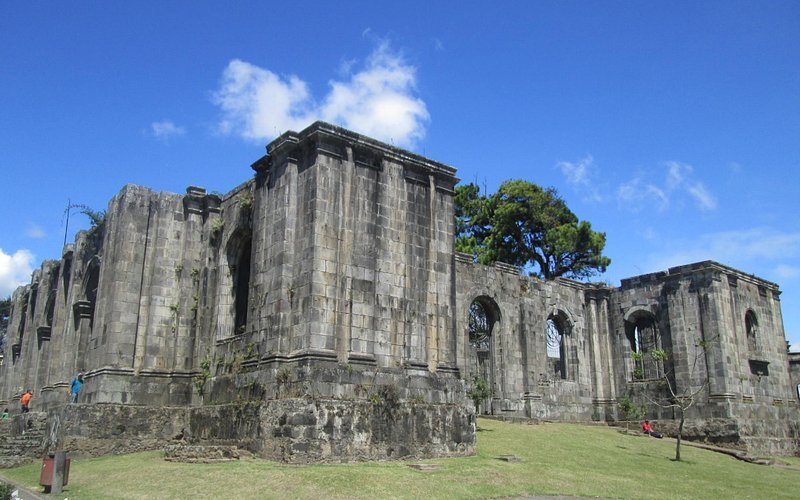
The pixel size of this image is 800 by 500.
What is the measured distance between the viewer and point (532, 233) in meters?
36.8

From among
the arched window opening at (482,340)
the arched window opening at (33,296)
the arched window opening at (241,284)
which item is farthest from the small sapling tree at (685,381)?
the arched window opening at (33,296)

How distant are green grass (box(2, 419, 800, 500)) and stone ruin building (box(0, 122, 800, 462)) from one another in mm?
1123

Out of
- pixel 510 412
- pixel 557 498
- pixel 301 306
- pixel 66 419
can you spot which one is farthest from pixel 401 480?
pixel 510 412

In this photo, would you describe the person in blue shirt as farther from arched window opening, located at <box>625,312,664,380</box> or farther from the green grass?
arched window opening, located at <box>625,312,664,380</box>

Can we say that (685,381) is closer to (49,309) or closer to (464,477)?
(464,477)

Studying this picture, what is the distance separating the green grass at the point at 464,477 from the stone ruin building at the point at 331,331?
112cm

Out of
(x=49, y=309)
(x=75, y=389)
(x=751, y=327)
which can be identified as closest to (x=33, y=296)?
(x=49, y=309)

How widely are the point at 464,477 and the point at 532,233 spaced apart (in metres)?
25.3

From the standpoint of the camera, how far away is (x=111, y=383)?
18.2m

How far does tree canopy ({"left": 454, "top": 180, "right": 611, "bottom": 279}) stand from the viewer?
35906mm

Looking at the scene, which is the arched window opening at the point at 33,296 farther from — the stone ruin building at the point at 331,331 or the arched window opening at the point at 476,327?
the arched window opening at the point at 476,327

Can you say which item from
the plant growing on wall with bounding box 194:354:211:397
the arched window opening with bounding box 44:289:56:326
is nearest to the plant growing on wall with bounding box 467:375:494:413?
the plant growing on wall with bounding box 194:354:211:397

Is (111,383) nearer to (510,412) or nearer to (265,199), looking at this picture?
(265,199)

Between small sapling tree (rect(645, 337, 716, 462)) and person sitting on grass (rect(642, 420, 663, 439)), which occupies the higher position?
small sapling tree (rect(645, 337, 716, 462))
